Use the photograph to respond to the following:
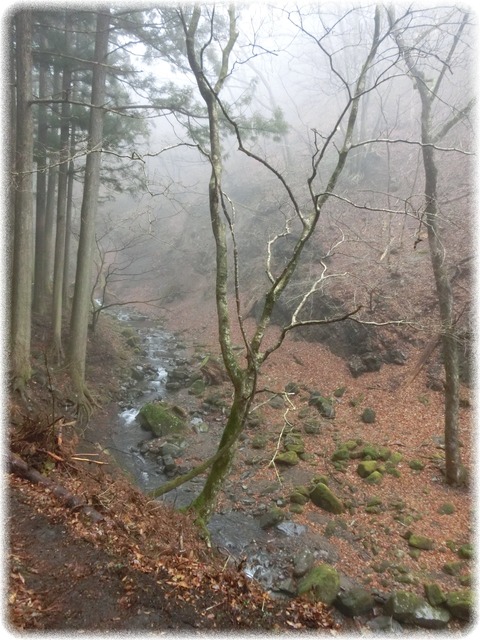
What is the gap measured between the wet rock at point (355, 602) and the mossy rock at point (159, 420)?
5693 millimetres

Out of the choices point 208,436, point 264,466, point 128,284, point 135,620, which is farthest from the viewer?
point 128,284

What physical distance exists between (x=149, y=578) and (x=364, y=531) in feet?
14.9

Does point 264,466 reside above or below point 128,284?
below

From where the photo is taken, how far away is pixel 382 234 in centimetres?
1505

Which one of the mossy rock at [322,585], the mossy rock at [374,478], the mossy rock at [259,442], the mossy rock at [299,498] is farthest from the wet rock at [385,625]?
the mossy rock at [259,442]

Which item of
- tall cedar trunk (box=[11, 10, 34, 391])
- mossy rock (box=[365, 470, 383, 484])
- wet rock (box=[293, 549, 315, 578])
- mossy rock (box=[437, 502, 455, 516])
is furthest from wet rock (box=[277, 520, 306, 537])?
tall cedar trunk (box=[11, 10, 34, 391])

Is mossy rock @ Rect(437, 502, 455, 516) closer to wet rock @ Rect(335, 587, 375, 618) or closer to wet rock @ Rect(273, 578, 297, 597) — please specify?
wet rock @ Rect(335, 587, 375, 618)

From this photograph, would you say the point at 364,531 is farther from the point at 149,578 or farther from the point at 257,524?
the point at 149,578

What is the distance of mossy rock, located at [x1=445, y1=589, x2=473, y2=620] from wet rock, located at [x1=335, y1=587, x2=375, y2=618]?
100 centimetres

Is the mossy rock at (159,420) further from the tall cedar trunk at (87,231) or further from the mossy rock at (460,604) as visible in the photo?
the mossy rock at (460,604)

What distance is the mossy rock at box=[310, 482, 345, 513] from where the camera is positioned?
700 centimetres

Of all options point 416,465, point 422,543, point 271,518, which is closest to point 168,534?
point 271,518

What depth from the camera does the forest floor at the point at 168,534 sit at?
307 centimetres

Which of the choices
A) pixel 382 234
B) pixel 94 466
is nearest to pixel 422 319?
pixel 382 234
